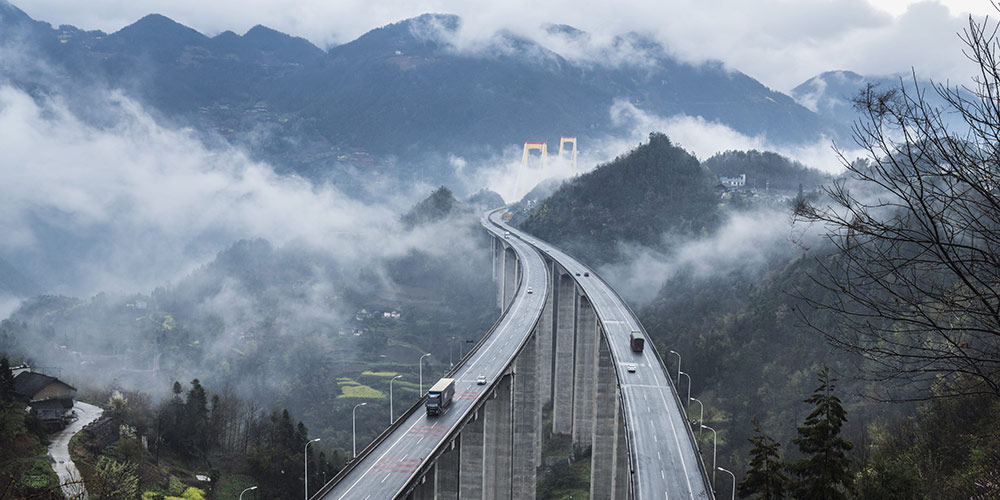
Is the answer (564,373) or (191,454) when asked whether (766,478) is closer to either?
(191,454)

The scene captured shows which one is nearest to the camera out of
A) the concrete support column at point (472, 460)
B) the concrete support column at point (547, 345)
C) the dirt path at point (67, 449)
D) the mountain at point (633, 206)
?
the dirt path at point (67, 449)

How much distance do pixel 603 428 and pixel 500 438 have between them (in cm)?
1531

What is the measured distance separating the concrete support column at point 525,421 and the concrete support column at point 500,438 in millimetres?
8244

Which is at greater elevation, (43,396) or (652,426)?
(43,396)

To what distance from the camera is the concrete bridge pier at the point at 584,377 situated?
8569cm

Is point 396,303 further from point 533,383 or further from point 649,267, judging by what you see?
point 533,383

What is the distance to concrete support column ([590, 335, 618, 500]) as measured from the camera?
224 feet

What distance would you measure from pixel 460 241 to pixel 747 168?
9049cm

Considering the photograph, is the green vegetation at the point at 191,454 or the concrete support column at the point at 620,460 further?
the concrete support column at the point at 620,460

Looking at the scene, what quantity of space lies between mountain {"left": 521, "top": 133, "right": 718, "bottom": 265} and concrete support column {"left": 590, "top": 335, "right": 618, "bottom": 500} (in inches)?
3011

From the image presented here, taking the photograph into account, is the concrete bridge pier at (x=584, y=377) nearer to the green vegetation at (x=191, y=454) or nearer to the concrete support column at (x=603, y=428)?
→ the concrete support column at (x=603, y=428)

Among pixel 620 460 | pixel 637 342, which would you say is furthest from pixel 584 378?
pixel 620 460

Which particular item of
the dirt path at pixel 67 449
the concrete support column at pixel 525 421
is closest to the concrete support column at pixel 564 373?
the concrete support column at pixel 525 421

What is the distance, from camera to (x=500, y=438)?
5950cm
